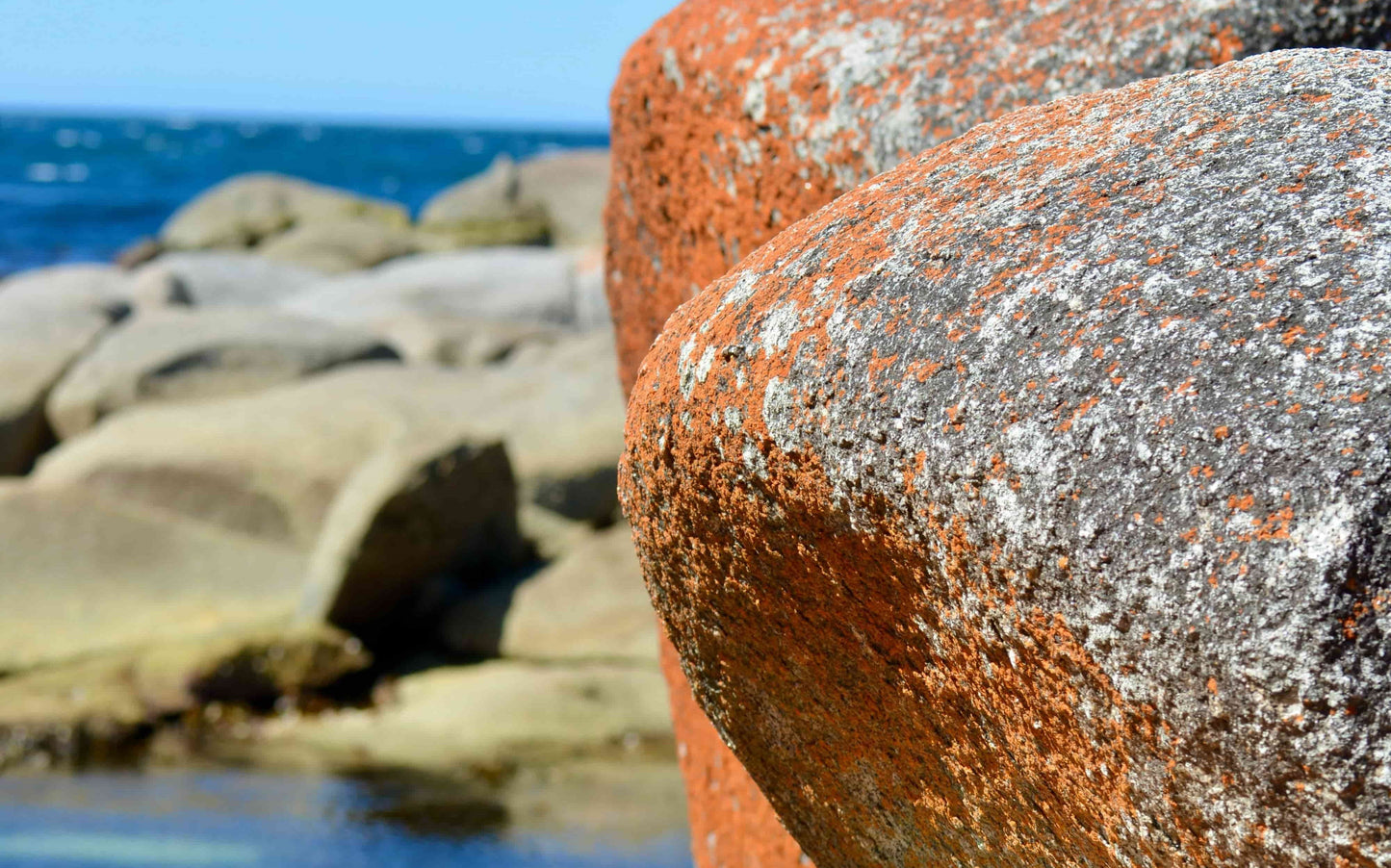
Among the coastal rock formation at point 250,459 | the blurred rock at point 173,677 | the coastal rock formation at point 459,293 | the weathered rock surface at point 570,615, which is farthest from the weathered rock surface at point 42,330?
the weathered rock surface at point 570,615

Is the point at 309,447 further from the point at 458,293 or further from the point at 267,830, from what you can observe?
the point at 458,293

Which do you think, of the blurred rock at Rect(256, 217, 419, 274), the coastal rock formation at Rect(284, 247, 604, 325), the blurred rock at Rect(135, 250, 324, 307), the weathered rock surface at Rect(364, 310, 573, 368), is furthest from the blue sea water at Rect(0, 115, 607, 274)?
the weathered rock surface at Rect(364, 310, 573, 368)

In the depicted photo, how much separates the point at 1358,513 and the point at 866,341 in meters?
0.39

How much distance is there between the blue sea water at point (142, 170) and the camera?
2400cm

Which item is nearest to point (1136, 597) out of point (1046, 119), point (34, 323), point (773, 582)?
point (773, 582)

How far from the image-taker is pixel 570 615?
5.98 m

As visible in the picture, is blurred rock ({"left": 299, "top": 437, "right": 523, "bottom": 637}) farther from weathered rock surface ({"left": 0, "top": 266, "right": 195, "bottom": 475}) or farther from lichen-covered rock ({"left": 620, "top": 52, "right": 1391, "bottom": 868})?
lichen-covered rock ({"left": 620, "top": 52, "right": 1391, "bottom": 868})

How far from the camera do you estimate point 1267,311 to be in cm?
90

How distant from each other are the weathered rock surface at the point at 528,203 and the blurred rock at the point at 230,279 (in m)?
5.24

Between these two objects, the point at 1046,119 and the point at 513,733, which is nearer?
the point at 1046,119

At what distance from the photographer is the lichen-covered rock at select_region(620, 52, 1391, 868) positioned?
84cm

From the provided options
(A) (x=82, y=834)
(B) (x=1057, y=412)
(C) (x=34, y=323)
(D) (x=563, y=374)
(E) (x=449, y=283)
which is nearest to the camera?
(B) (x=1057, y=412)

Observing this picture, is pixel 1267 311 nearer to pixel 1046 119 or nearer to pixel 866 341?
pixel 866 341

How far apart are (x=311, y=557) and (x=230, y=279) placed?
6593 mm
